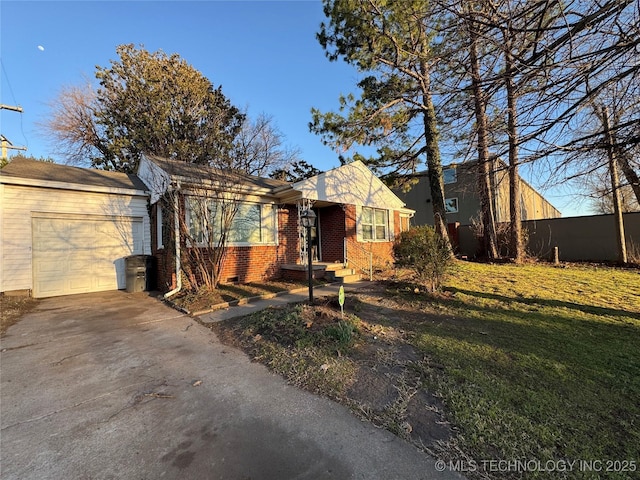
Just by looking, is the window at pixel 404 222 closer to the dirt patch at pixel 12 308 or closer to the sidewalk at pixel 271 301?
the sidewalk at pixel 271 301

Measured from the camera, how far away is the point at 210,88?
21.5 m

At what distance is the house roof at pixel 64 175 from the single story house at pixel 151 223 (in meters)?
0.03

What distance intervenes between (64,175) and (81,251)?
271 centimetres

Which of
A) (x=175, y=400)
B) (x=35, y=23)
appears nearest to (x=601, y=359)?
(x=175, y=400)

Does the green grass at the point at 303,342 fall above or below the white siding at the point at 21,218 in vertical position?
below

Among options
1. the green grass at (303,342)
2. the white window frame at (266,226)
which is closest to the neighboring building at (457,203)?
the white window frame at (266,226)

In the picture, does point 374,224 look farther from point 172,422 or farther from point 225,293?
point 172,422

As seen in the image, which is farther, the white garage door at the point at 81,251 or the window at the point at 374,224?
the window at the point at 374,224

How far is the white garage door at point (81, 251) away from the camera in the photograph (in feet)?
27.4

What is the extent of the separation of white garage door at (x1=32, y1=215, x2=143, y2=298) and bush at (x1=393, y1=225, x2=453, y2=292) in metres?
8.70

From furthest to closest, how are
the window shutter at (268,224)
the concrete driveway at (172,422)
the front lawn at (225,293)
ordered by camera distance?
the window shutter at (268,224)
the front lawn at (225,293)
the concrete driveway at (172,422)

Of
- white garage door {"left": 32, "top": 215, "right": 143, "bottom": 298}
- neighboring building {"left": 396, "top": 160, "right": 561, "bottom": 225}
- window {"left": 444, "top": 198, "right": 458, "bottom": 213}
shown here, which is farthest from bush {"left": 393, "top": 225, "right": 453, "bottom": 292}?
window {"left": 444, "top": 198, "right": 458, "bottom": 213}

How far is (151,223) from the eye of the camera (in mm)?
9969

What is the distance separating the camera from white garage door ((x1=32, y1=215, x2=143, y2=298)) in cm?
834
